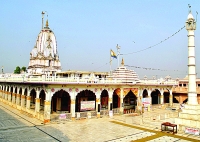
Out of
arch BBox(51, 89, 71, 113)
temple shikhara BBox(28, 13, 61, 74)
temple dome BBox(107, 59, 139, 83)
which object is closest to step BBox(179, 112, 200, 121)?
temple dome BBox(107, 59, 139, 83)

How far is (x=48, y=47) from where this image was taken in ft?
155

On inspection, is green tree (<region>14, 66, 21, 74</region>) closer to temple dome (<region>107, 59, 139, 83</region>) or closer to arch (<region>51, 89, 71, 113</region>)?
temple dome (<region>107, 59, 139, 83</region>)

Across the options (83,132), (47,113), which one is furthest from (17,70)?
(83,132)

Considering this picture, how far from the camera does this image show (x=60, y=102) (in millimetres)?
26969

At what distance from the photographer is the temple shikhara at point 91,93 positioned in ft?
67.4

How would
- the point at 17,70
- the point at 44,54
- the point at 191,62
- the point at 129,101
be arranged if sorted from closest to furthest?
the point at 191,62
the point at 129,101
the point at 44,54
the point at 17,70

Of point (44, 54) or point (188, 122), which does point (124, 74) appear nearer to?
point (188, 122)

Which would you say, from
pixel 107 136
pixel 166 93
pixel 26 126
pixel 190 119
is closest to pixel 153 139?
pixel 107 136

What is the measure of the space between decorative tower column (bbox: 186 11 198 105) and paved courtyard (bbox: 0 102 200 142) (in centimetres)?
438

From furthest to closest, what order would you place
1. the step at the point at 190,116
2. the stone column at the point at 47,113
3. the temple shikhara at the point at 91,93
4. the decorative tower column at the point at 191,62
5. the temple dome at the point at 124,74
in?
1. the temple dome at the point at 124,74
2. the stone column at the point at 47,113
3. the temple shikhara at the point at 91,93
4. the decorative tower column at the point at 191,62
5. the step at the point at 190,116

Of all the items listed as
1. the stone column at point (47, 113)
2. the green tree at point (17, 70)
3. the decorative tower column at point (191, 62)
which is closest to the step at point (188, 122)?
the decorative tower column at point (191, 62)

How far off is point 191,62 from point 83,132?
13.0 metres

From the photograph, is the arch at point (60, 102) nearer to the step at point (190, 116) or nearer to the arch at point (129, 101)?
the arch at point (129, 101)

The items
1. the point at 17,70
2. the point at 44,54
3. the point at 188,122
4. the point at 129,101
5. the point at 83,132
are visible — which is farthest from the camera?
the point at 17,70
